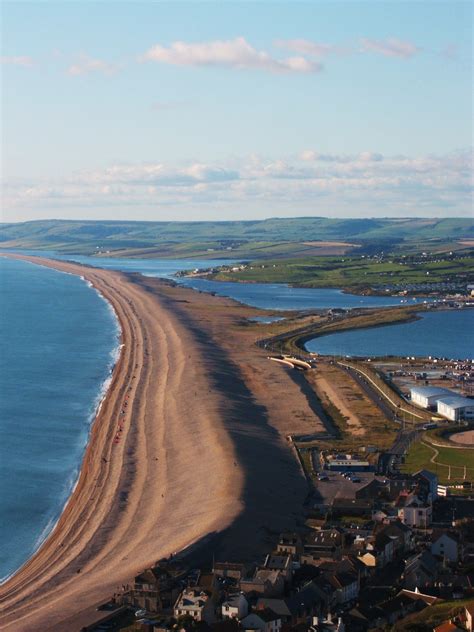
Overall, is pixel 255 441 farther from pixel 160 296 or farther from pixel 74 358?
pixel 160 296

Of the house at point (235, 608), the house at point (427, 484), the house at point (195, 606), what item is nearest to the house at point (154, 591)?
the house at point (195, 606)

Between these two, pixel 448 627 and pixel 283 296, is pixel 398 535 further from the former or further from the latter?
pixel 283 296

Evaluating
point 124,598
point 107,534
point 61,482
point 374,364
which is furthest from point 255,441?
point 374,364

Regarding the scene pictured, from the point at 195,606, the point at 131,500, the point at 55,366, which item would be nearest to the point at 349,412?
the point at 131,500

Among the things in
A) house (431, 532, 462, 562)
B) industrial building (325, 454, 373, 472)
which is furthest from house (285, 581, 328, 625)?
industrial building (325, 454, 373, 472)

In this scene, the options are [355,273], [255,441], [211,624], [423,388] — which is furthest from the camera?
[355,273]

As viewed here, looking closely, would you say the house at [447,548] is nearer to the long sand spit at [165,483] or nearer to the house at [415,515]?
the house at [415,515]
